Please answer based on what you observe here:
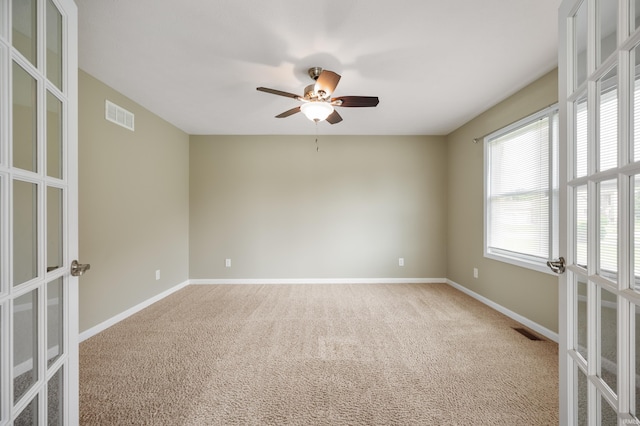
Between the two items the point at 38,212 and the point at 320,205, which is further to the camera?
the point at 320,205

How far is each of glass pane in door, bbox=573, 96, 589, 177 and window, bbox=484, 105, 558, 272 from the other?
1792 mm

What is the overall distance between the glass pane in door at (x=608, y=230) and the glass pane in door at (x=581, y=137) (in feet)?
0.46

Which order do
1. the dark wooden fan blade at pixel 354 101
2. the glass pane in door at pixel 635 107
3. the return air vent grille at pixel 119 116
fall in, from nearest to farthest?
the glass pane in door at pixel 635 107
the dark wooden fan blade at pixel 354 101
the return air vent grille at pixel 119 116

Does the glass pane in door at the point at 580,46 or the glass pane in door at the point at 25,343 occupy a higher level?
the glass pane in door at the point at 580,46

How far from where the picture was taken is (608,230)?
81 cm

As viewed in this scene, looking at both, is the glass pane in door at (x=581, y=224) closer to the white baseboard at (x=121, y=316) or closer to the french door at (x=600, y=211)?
the french door at (x=600, y=211)

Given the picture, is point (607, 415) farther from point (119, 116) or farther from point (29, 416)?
point (119, 116)

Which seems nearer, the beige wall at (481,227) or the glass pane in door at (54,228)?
the glass pane in door at (54,228)

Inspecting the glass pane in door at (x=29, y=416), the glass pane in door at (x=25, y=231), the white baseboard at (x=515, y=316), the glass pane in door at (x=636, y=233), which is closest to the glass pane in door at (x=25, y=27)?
the glass pane in door at (x=25, y=231)

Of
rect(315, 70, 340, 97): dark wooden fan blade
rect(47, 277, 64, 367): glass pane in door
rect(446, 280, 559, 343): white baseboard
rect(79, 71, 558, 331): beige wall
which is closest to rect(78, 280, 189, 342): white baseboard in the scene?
rect(79, 71, 558, 331): beige wall

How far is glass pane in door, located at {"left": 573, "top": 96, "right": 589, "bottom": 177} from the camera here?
922mm

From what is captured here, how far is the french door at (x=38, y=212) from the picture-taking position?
2.48 feet

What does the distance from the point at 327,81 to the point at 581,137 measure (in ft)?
5.18

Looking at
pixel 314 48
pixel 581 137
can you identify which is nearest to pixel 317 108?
pixel 314 48
